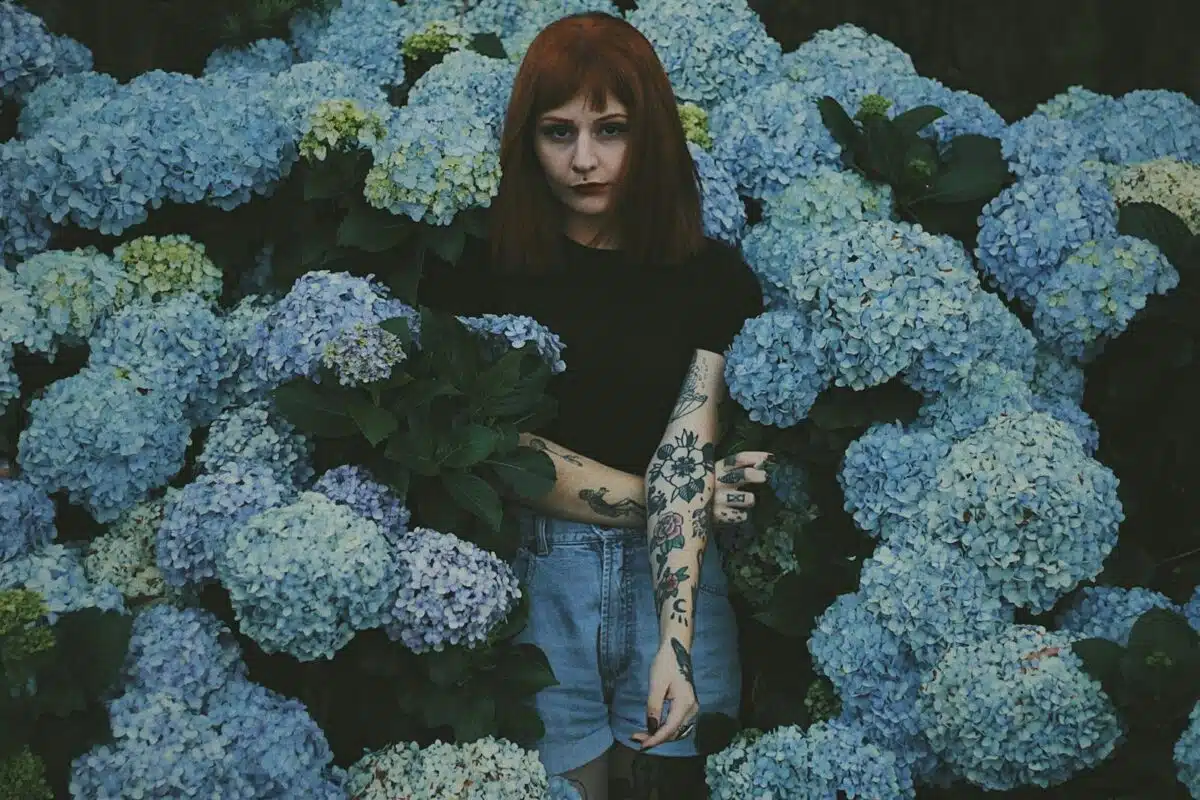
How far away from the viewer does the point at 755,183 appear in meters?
3.68

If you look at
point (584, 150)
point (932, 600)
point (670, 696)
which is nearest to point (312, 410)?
point (584, 150)

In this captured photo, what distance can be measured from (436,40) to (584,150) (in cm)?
107

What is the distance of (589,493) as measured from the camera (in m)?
3.25

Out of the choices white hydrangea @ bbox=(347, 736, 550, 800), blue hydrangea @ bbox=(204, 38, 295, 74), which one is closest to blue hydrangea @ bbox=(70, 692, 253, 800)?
white hydrangea @ bbox=(347, 736, 550, 800)

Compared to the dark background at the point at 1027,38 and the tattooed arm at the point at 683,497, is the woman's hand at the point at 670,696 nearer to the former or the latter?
the tattooed arm at the point at 683,497

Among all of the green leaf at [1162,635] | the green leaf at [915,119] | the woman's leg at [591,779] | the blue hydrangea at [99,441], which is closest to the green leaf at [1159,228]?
the green leaf at [915,119]

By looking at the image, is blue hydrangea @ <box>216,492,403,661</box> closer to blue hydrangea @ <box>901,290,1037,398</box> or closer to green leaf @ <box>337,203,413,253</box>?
green leaf @ <box>337,203,413,253</box>

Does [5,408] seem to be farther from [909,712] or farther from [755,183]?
[909,712]

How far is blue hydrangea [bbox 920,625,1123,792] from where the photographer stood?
296 cm

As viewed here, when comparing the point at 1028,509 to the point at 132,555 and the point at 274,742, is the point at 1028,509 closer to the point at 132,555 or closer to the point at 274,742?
the point at 274,742

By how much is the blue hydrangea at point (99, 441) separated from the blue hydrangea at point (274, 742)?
0.52 meters

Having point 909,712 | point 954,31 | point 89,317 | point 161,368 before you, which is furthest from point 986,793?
point 954,31

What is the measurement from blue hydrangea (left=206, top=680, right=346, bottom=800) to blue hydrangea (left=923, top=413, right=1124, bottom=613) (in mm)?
1410

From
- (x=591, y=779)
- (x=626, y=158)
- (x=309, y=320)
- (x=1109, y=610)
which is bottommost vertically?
(x=591, y=779)
